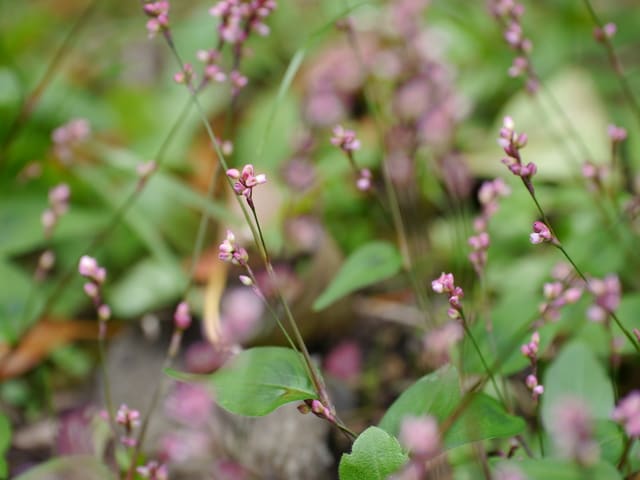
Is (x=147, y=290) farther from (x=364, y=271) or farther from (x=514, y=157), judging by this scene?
(x=514, y=157)

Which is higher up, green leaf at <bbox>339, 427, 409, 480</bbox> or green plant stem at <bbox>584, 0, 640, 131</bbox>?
green plant stem at <bbox>584, 0, 640, 131</bbox>

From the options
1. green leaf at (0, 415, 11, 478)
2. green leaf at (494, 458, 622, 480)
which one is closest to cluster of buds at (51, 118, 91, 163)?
green leaf at (0, 415, 11, 478)

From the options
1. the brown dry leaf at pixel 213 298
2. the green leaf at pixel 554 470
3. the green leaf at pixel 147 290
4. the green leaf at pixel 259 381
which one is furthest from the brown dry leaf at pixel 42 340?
the green leaf at pixel 554 470

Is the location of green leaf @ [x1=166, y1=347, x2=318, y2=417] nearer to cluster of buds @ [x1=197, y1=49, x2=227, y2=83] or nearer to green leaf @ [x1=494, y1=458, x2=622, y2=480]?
green leaf @ [x1=494, y1=458, x2=622, y2=480]

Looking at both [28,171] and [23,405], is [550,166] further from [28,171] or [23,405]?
[23,405]

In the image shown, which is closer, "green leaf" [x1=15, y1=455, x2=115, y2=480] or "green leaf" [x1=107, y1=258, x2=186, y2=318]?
"green leaf" [x1=15, y1=455, x2=115, y2=480]

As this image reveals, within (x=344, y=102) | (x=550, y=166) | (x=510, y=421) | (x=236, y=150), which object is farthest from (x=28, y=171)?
(x=550, y=166)
